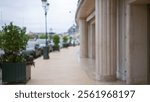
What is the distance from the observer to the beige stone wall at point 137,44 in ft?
36.0

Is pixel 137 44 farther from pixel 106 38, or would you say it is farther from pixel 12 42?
pixel 12 42

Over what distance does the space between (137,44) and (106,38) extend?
5.63 ft

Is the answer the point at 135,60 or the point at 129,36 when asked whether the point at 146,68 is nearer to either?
the point at 135,60

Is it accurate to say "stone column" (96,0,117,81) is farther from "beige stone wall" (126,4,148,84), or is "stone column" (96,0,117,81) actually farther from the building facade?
"beige stone wall" (126,4,148,84)

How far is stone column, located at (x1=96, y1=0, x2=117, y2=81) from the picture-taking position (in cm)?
1244

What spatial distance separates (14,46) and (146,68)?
4692mm

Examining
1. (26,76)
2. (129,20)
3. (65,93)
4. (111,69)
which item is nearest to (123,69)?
(111,69)

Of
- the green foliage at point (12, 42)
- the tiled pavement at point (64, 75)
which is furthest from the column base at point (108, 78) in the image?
the green foliage at point (12, 42)

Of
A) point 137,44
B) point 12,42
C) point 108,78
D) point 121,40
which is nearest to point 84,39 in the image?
point 121,40

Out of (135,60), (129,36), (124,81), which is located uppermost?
(129,36)

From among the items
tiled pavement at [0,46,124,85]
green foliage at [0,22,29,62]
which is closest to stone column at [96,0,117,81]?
tiled pavement at [0,46,124,85]

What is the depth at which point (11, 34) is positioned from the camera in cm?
1186

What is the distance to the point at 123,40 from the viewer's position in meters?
12.4

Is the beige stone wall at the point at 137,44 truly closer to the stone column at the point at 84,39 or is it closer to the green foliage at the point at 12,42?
the green foliage at the point at 12,42
